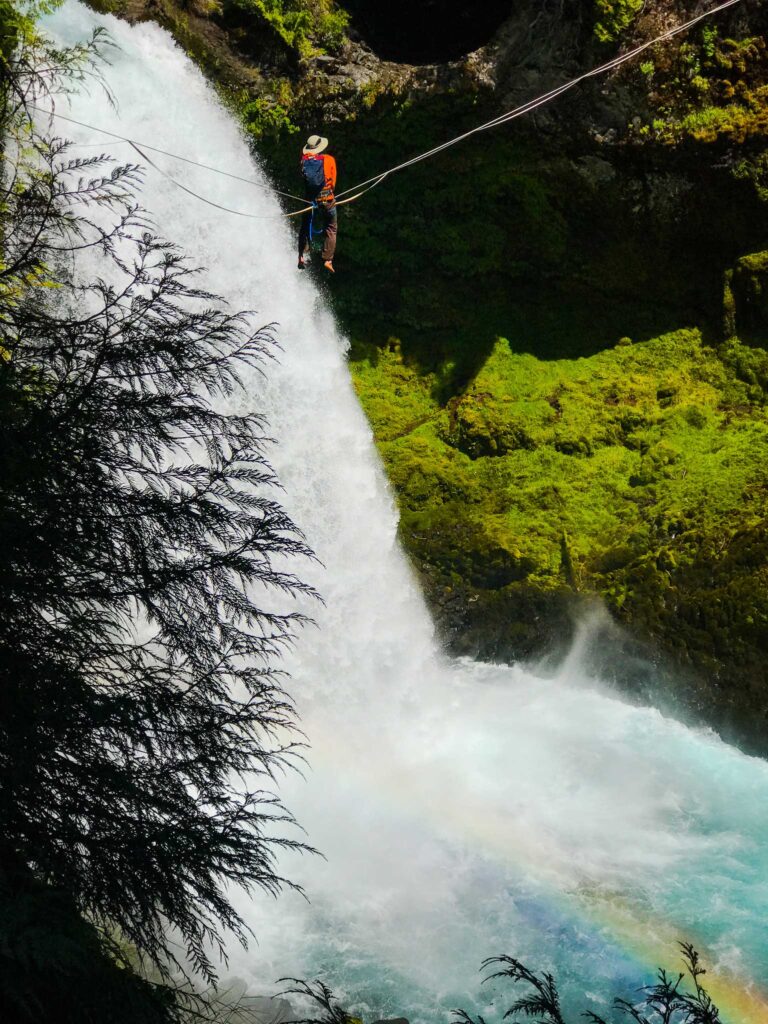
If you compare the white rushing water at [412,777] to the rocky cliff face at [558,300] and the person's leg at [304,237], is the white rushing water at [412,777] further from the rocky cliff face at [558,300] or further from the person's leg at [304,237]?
the person's leg at [304,237]

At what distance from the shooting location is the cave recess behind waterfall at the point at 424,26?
1450 centimetres

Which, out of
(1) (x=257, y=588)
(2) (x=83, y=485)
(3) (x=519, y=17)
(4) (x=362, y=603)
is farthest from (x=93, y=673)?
(3) (x=519, y=17)

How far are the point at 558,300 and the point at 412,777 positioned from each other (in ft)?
25.2

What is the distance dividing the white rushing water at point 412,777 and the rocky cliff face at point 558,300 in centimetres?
79

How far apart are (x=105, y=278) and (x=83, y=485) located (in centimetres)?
772

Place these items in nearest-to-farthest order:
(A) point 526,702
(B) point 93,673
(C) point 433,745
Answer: (B) point 93,673
(C) point 433,745
(A) point 526,702

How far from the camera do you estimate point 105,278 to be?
1253 centimetres

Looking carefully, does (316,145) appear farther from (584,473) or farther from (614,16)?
(584,473)

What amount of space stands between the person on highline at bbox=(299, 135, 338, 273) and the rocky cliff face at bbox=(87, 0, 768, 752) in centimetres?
322

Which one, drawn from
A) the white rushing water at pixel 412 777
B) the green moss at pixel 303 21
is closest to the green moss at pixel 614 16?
the green moss at pixel 303 21

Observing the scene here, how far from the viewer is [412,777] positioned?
11539mm

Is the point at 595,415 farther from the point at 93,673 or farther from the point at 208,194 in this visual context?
the point at 93,673

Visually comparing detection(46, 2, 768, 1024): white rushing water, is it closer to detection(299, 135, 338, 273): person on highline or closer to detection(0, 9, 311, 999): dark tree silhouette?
detection(299, 135, 338, 273): person on highline

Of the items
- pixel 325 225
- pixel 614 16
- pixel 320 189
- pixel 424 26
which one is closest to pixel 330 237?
pixel 325 225
